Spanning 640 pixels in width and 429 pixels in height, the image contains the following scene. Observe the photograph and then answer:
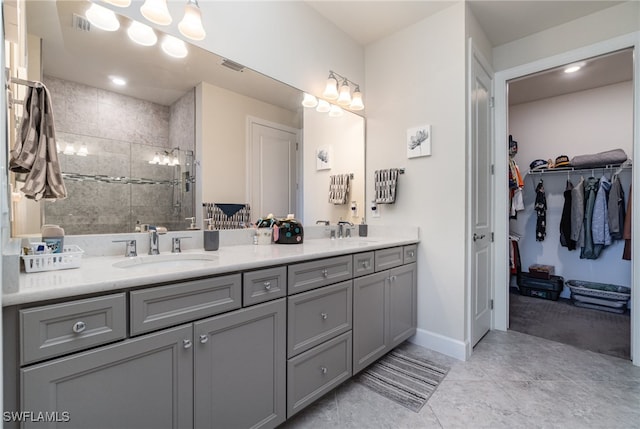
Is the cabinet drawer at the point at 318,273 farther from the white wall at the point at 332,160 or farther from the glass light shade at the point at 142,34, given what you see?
the glass light shade at the point at 142,34

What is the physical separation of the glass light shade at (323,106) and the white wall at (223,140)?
1.85ft

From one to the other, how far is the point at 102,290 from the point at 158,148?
0.95 m

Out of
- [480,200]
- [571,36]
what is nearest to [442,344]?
[480,200]

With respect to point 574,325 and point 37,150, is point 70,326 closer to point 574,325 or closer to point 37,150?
point 37,150

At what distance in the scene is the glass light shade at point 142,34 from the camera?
58.4 inches

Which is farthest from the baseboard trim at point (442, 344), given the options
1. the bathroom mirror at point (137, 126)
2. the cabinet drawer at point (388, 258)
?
the bathroom mirror at point (137, 126)

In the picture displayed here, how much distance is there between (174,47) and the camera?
162 centimetres

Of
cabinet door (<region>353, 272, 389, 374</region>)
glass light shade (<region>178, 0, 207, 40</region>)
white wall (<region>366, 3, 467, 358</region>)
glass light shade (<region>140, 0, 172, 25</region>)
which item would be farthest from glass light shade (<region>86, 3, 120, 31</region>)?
white wall (<region>366, 3, 467, 358</region>)

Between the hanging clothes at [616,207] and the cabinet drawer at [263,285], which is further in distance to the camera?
the hanging clothes at [616,207]

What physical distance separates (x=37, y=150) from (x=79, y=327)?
29.1 inches

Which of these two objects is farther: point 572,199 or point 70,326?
point 572,199

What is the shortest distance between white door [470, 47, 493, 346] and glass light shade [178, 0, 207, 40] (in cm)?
198

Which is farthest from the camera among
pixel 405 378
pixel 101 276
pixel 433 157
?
pixel 433 157

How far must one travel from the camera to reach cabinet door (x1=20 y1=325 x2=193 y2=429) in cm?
81
